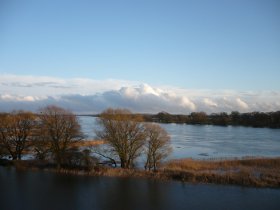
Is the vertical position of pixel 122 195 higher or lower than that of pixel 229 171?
lower

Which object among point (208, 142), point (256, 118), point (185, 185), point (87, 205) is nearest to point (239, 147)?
point (208, 142)

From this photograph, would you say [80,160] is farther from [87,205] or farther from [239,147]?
[239,147]

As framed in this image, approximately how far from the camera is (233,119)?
11762 centimetres

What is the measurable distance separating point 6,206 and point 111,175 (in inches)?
398

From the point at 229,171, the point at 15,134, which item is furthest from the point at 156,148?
the point at 15,134

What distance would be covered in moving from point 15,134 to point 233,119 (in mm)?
92348

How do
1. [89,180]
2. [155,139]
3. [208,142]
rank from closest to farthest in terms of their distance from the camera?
[89,180] → [155,139] → [208,142]

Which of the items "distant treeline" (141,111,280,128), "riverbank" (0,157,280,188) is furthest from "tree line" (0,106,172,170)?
"distant treeline" (141,111,280,128)

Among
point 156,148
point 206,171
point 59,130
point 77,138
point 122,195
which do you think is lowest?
point 122,195

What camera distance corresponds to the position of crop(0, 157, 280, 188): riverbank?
27.0m

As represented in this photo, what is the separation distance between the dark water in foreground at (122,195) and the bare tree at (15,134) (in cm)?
870

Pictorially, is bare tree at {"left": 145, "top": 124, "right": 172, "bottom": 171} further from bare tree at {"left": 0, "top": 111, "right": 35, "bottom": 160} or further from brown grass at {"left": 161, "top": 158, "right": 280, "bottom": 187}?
bare tree at {"left": 0, "top": 111, "right": 35, "bottom": 160}

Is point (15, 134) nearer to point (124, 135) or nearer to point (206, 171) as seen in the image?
point (124, 135)

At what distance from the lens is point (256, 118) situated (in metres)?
108
